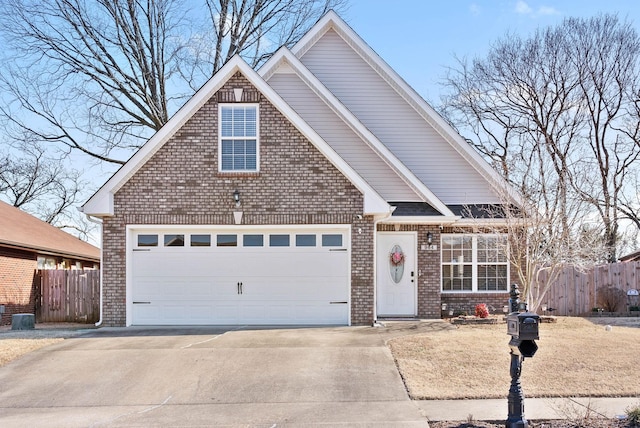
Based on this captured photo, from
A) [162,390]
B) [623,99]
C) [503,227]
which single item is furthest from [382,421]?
[623,99]

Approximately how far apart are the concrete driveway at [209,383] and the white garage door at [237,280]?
5.97 ft

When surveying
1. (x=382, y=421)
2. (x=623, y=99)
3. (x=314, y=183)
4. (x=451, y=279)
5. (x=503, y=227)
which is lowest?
(x=382, y=421)

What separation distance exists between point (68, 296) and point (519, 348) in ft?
47.4

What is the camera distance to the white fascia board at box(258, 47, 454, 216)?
16.2m

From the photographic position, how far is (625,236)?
2972cm

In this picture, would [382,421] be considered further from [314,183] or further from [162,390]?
[314,183]

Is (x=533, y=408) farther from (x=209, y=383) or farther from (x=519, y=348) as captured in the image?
(x=209, y=383)

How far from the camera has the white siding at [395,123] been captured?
1748cm

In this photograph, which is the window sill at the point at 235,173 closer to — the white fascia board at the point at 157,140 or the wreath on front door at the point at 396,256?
the white fascia board at the point at 157,140

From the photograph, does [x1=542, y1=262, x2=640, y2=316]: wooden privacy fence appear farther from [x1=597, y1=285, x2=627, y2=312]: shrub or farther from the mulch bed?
the mulch bed

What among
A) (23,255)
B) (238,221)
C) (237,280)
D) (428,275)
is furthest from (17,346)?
(428,275)

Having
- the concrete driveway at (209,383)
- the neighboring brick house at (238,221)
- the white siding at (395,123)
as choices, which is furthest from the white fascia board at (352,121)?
the concrete driveway at (209,383)

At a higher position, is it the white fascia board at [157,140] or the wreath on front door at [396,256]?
the white fascia board at [157,140]

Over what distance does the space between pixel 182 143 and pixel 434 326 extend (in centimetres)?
743
